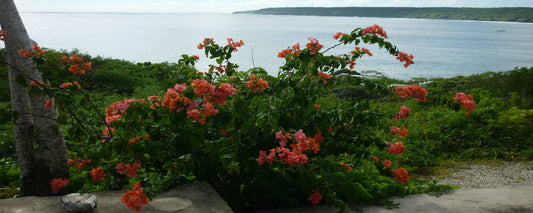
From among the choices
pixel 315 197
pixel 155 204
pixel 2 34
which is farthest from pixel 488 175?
pixel 2 34

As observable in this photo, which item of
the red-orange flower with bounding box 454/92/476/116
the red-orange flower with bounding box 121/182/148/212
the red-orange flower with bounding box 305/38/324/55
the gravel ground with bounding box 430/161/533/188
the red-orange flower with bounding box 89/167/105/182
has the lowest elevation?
the gravel ground with bounding box 430/161/533/188

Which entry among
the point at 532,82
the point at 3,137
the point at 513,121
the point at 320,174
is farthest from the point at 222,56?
the point at 532,82

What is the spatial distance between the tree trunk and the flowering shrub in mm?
279

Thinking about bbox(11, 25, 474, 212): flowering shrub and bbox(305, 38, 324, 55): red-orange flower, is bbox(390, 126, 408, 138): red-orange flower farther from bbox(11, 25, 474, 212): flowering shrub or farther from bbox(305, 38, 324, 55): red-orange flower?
bbox(305, 38, 324, 55): red-orange flower

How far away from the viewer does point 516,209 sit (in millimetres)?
3248

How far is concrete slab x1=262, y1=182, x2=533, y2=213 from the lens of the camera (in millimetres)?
3172

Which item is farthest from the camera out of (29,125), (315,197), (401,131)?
(29,125)

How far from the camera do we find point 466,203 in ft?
10.9

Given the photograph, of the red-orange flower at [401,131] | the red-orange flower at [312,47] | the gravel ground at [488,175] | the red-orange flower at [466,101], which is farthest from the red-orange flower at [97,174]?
the gravel ground at [488,175]

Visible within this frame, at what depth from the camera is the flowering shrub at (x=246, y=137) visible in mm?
2562

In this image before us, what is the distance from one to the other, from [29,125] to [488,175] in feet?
14.5

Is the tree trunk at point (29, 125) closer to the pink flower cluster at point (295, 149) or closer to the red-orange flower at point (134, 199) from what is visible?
the red-orange flower at point (134, 199)

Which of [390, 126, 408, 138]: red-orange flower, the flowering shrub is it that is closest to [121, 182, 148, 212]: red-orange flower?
the flowering shrub

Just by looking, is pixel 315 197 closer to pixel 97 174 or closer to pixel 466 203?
pixel 466 203
